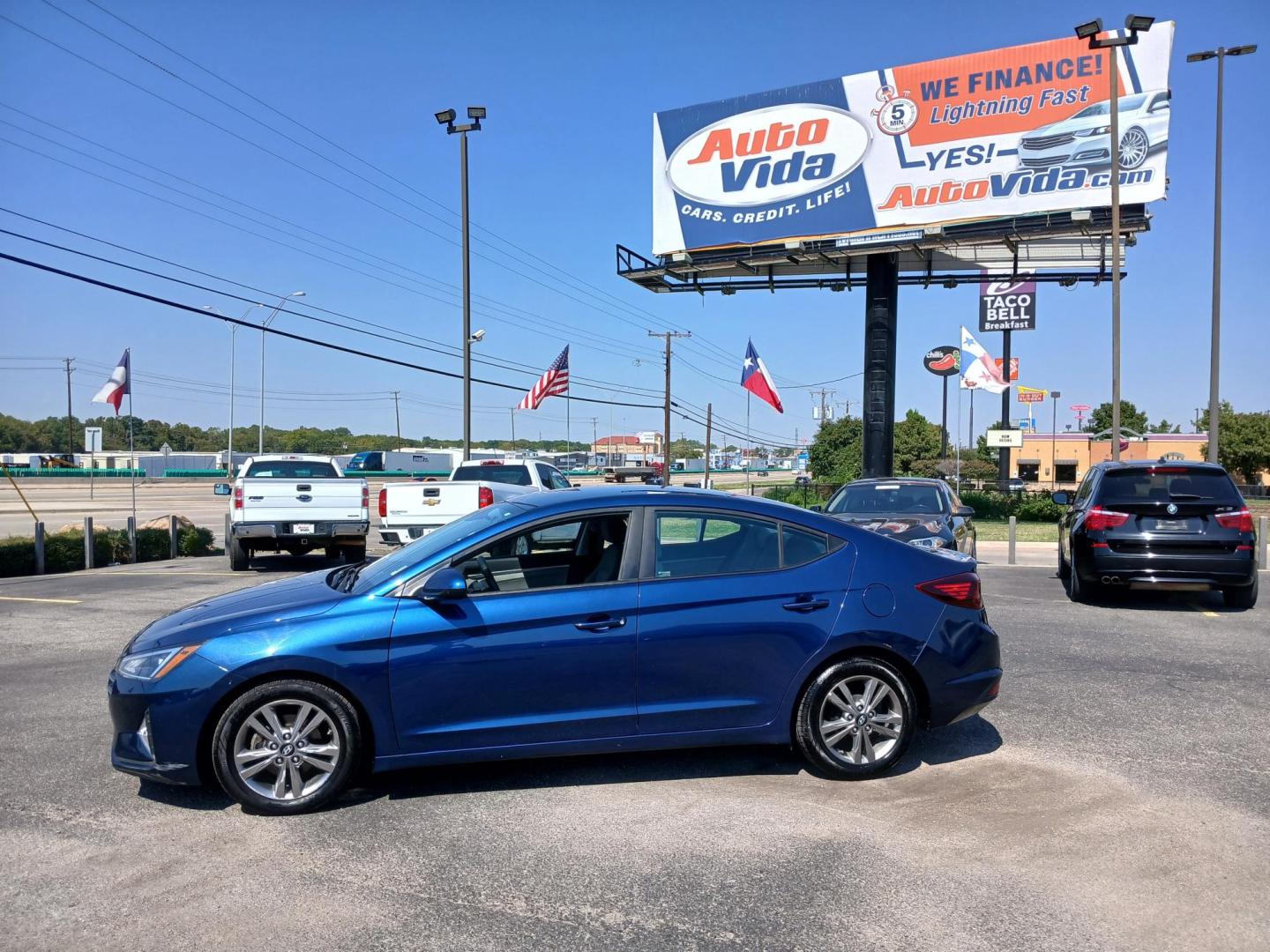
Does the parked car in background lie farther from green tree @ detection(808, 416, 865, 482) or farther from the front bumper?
green tree @ detection(808, 416, 865, 482)

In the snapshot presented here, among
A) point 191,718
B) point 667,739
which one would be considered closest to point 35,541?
point 191,718

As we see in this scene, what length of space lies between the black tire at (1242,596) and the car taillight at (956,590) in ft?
23.8

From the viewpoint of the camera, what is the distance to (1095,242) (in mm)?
25500

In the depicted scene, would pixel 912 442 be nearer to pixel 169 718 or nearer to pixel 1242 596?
pixel 1242 596

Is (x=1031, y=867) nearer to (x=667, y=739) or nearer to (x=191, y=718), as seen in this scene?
(x=667, y=739)

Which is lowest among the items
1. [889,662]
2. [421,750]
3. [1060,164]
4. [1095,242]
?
[421,750]

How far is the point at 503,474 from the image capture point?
17.5m

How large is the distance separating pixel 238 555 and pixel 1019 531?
68.4 feet

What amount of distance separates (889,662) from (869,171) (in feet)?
78.8

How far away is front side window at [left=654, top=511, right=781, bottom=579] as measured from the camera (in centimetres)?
509

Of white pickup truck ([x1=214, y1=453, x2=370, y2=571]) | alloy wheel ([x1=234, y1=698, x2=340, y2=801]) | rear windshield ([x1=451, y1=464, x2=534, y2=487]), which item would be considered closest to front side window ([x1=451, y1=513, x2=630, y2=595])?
alloy wheel ([x1=234, y1=698, x2=340, y2=801])

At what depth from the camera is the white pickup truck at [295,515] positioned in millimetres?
14625

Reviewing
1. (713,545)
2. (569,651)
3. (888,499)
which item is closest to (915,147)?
(888,499)

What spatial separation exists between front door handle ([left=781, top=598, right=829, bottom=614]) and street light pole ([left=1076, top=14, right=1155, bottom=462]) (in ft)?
57.6
